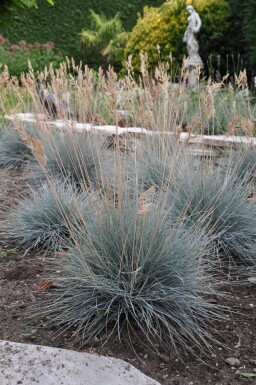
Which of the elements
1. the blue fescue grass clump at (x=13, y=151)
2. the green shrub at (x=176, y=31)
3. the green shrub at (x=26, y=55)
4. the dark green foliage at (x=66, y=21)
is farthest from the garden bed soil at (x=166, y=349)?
the dark green foliage at (x=66, y=21)

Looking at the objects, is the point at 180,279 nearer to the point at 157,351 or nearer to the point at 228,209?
the point at 157,351

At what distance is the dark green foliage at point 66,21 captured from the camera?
44.9 ft

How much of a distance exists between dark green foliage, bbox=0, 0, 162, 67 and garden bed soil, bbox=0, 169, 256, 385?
439 inches

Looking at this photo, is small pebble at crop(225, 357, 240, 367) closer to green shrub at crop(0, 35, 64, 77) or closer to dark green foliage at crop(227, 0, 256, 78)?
dark green foliage at crop(227, 0, 256, 78)

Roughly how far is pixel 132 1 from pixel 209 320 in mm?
12899

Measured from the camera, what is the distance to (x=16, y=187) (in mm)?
4844

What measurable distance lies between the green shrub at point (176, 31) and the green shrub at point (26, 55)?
3102 millimetres

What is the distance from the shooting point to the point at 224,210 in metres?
3.40

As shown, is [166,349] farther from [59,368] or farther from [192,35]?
[192,35]

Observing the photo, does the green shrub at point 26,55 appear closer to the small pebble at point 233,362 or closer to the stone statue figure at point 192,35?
the stone statue figure at point 192,35

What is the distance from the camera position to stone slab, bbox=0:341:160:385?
85.0 inches

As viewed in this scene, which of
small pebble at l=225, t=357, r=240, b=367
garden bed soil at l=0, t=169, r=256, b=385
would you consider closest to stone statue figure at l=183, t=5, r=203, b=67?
garden bed soil at l=0, t=169, r=256, b=385

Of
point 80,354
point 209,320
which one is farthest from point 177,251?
point 80,354

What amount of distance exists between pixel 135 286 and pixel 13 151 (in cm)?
342
